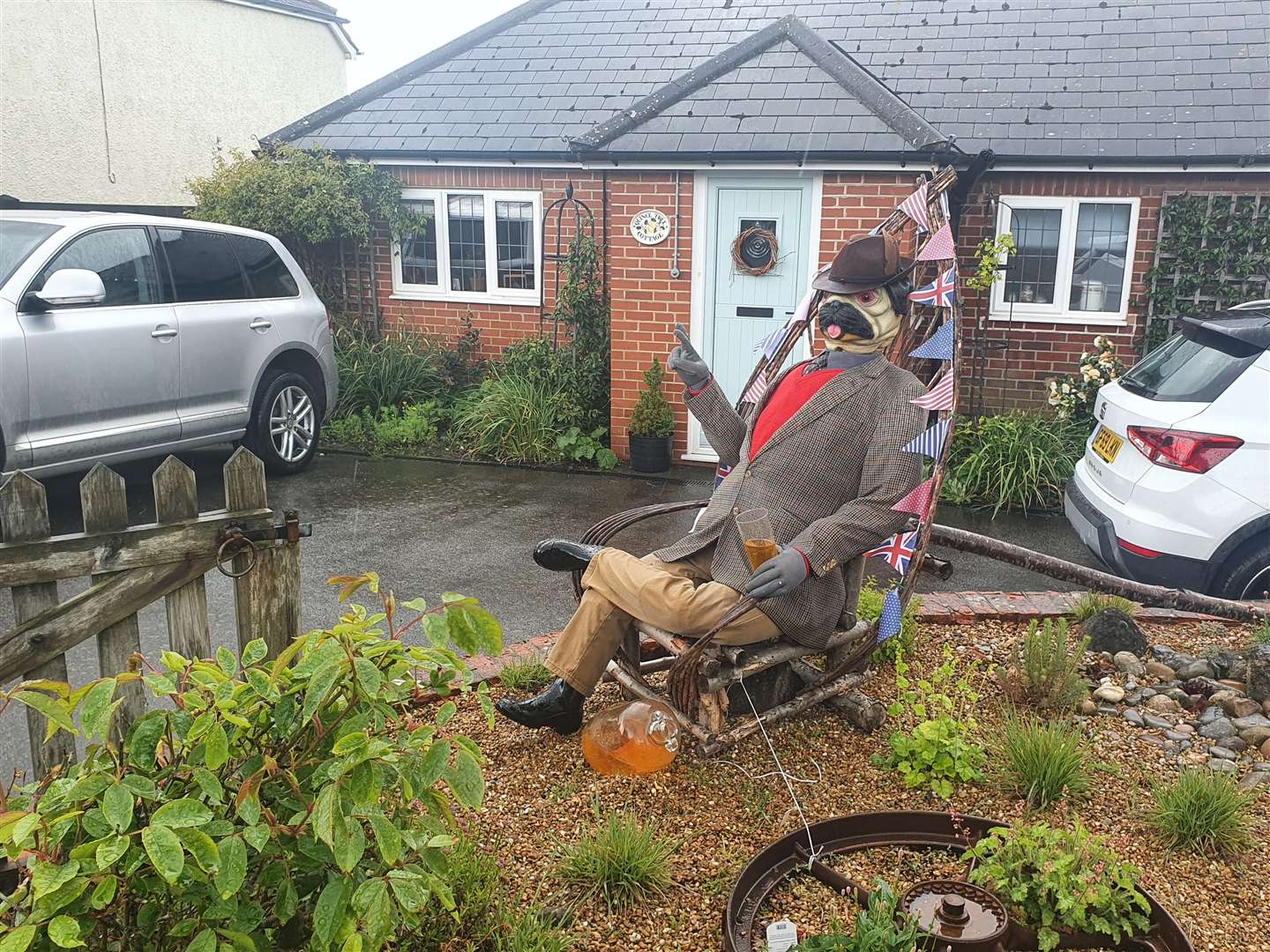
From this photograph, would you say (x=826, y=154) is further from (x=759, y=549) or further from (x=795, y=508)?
(x=759, y=549)

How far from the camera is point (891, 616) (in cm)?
348

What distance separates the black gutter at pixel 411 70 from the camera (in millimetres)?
11438

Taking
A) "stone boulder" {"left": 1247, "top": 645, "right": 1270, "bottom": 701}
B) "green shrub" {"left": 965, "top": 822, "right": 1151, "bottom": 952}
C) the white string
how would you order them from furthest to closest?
"stone boulder" {"left": 1247, "top": 645, "right": 1270, "bottom": 701}, the white string, "green shrub" {"left": 965, "top": 822, "right": 1151, "bottom": 952}

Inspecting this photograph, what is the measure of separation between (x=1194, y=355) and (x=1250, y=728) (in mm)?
2314

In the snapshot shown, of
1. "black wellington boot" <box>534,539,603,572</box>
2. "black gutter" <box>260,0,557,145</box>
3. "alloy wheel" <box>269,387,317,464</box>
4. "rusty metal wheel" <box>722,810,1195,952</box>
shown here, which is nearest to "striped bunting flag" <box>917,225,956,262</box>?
"black wellington boot" <box>534,539,603,572</box>

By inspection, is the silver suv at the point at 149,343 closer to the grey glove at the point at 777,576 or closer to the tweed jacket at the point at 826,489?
the tweed jacket at the point at 826,489

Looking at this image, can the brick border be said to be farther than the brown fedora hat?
Yes

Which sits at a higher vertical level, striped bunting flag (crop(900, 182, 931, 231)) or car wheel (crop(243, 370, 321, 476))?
striped bunting flag (crop(900, 182, 931, 231))

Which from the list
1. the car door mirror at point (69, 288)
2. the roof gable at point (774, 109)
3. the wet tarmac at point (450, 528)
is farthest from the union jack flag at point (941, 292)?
the car door mirror at point (69, 288)

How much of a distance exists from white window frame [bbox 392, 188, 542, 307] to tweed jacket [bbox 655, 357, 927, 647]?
7659mm

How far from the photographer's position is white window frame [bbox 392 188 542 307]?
10873 mm

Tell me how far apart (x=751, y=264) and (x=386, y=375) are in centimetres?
396

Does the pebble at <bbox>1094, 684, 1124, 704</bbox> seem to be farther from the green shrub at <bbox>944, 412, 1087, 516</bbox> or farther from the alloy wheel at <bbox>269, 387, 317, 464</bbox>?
the alloy wheel at <bbox>269, 387, 317, 464</bbox>

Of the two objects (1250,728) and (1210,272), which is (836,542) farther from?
(1210,272)
